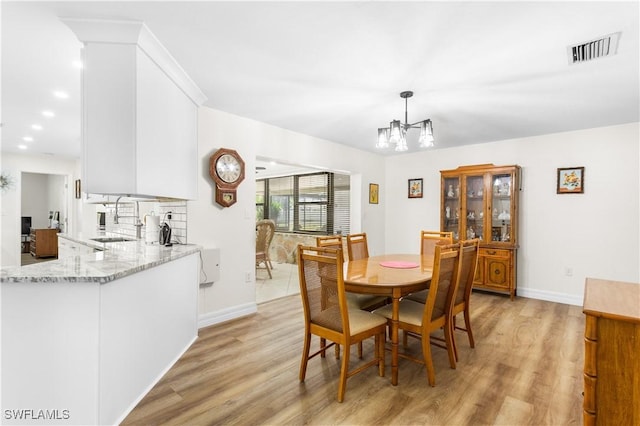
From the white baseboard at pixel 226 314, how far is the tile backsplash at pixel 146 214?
80cm

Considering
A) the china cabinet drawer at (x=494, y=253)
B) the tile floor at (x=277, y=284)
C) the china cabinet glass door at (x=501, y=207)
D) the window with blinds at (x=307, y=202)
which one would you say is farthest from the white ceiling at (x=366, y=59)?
the window with blinds at (x=307, y=202)

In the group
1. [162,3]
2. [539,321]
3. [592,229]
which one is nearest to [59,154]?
[162,3]

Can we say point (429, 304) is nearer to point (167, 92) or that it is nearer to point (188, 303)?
point (188, 303)

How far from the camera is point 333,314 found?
6.94 feet

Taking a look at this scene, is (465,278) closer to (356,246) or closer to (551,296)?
(356,246)

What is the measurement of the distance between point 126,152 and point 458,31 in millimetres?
2174

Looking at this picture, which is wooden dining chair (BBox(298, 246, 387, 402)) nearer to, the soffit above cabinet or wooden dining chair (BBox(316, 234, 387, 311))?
wooden dining chair (BBox(316, 234, 387, 311))

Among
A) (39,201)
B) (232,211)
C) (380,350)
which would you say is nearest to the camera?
(380,350)

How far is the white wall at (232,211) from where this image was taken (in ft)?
10.6

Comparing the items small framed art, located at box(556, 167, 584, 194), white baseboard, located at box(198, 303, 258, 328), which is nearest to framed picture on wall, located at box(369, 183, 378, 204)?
small framed art, located at box(556, 167, 584, 194)

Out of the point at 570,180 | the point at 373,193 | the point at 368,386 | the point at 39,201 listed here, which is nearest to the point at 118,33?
the point at 368,386

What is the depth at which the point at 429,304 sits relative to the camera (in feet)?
7.13

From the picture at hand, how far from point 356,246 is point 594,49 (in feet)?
8.07

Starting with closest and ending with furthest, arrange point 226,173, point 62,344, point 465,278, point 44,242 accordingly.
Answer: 1. point 62,344
2. point 465,278
3. point 226,173
4. point 44,242
